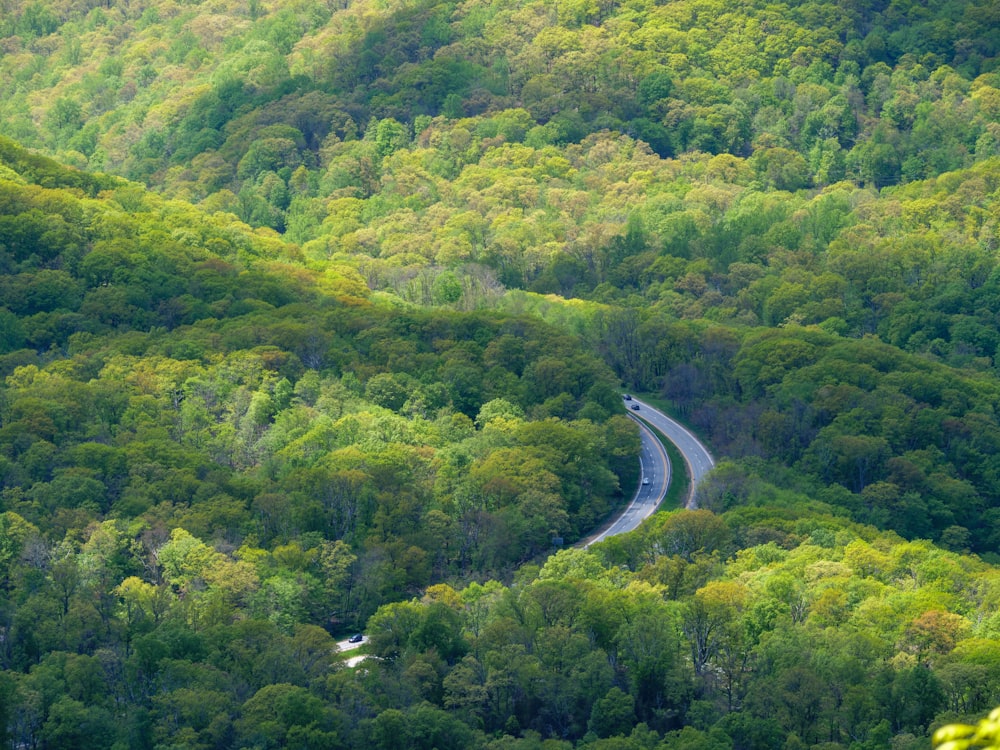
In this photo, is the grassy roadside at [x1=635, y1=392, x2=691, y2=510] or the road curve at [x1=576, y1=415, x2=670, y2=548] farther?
the grassy roadside at [x1=635, y1=392, x2=691, y2=510]

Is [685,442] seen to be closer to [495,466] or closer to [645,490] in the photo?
[645,490]

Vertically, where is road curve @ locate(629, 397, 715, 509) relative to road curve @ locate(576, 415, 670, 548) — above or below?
below

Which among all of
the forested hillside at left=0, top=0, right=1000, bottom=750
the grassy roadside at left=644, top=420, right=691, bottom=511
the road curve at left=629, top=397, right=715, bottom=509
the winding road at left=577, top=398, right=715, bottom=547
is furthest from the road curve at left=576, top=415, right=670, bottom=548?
the road curve at left=629, top=397, right=715, bottom=509

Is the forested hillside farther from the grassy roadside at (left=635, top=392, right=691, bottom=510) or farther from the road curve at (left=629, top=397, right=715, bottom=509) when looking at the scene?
the grassy roadside at (left=635, top=392, right=691, bottom=510)

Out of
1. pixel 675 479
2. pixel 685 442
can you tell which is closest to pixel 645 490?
pixel 675 479

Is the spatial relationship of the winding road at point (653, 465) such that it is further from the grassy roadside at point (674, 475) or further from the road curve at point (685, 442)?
the grassy roadside at point (674, 475)

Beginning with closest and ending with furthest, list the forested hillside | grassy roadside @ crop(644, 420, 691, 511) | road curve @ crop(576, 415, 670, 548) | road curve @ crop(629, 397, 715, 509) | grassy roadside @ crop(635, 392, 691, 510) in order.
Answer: the forested hillside, road curve @ crop(576, 415, 670, 548), grassy roadside @ crop(644, 420, 691, 511), grassy roadside @ crop(635, 392, 691, 510), road curve @ crop(629, 397, 715, 509)

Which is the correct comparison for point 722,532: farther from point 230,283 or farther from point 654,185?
point 654,185

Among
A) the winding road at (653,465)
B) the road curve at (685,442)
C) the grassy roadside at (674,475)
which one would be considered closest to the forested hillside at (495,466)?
the winding road at (653,465)

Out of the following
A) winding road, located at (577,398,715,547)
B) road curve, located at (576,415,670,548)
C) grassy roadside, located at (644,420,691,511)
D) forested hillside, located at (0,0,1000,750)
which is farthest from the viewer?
grassy roadside, located at (644,420,691,511)
